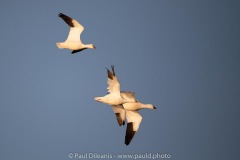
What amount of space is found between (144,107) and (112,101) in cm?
276

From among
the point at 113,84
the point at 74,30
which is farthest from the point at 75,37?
the point at 113,84

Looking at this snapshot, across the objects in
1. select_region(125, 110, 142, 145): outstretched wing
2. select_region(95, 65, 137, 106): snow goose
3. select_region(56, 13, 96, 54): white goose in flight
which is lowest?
select_region(125, 110, 142, 145): outstretched wing

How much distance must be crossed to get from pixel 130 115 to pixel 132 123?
41 centimetres

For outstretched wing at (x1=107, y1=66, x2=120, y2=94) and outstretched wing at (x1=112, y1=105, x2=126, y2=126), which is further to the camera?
outstretched wing at (x1=112, y1=105, x2=126, y2=126)

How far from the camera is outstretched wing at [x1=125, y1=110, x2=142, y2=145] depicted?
82.3 feet

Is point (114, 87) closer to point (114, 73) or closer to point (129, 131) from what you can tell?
point (114, 73)

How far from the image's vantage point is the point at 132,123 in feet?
83.3

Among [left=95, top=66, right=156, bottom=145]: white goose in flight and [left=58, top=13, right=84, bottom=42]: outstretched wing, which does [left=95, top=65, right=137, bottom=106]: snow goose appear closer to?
[left=95, top=66, right=156, bottom=145]: white goose in flight

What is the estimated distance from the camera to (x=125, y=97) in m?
24.8

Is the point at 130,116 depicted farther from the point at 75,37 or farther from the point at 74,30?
the point at 74,30

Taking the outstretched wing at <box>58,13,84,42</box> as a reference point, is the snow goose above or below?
below

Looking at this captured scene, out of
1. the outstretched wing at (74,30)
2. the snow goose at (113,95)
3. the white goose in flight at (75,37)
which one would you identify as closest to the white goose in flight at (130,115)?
the snow goose at (113,95)

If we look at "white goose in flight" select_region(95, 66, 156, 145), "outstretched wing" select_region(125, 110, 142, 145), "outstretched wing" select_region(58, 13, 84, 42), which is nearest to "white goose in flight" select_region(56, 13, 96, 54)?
"outstretched wing" select_region(58, 13, 84, 42)

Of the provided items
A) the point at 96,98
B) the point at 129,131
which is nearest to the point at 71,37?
the point at 96,98
